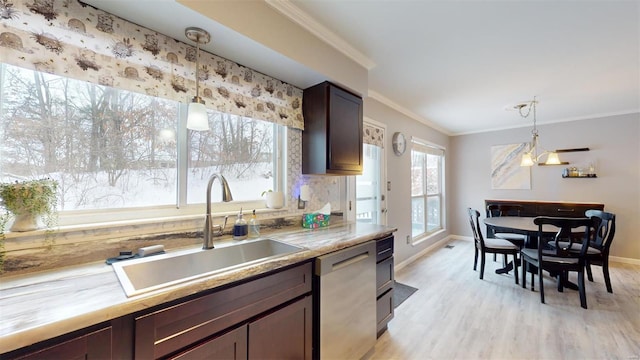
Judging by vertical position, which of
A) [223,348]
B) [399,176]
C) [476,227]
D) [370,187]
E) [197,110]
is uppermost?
[197,110]

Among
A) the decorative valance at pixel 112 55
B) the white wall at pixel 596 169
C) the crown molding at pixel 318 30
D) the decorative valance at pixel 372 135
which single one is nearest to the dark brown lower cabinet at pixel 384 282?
the decorative valance at pixel 372 135

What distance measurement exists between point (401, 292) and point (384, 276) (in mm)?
1065

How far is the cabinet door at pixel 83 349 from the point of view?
707 mm

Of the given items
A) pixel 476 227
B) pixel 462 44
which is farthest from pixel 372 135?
pixel 476 227

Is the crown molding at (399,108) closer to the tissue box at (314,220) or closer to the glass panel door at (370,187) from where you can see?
the glass panel door at (370,187)

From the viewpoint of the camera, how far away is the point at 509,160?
4887 mm

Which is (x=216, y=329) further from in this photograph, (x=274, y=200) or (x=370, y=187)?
(x=370, y=187)

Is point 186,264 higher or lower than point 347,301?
higher

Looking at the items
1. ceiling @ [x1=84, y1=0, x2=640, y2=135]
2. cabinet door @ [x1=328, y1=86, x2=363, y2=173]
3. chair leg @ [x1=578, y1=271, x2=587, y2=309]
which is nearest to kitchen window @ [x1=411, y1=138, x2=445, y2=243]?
ceiling @ [x1=84, y1=0, x2=640, y2=135]

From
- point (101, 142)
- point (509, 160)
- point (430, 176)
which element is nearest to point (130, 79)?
point (101, 142)

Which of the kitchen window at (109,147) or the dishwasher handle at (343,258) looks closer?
the kitchen window at (109,147)

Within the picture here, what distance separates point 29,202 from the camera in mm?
1067

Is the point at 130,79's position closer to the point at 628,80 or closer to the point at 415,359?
the point at 415,359

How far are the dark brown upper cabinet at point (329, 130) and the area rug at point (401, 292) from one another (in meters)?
1.50
